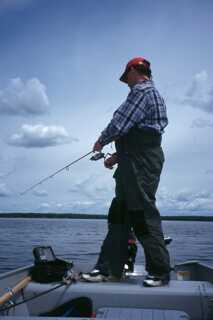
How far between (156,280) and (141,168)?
112 centimetres

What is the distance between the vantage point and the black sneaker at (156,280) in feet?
14.9

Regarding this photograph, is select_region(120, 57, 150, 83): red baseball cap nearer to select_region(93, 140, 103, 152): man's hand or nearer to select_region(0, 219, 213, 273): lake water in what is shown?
select_region(93, 140, 103, 152): man's hand

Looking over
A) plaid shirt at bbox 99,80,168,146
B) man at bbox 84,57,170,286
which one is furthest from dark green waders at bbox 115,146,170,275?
plaid shirt at bbox 99,80,168,146

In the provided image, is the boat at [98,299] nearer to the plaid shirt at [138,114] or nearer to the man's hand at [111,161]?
the man's hand at [111,161]

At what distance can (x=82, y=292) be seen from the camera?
436cm

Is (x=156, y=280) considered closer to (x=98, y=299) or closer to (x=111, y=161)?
(x=98, y=299)

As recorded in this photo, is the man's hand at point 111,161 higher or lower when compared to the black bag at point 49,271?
higher

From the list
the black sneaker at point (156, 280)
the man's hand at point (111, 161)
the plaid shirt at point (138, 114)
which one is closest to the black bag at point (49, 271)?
the black sneaker at point (156, 280)

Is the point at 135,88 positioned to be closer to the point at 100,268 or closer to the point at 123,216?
the point at 123,216

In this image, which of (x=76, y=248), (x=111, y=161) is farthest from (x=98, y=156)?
(x=76, y=248)

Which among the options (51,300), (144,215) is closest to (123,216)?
(144,215)

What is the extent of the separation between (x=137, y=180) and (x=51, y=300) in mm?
1432

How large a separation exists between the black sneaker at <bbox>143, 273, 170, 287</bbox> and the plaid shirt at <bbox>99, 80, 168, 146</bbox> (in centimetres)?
147

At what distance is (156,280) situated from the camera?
4609 millimetres
